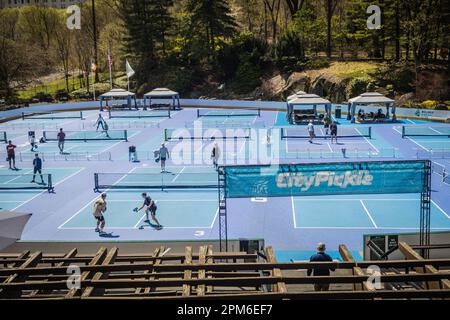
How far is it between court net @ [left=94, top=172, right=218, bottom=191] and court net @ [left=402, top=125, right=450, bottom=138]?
55.8 feet

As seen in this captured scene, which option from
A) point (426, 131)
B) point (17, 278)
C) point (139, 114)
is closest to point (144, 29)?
point (139, 114)

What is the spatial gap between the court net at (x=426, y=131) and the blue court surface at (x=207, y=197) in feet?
0.80

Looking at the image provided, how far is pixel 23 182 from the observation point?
986 inches

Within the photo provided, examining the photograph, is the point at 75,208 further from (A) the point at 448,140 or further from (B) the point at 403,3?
(B) the point at 403,3

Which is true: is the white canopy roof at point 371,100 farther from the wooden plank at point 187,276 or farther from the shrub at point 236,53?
the wooden plank at point 187,276

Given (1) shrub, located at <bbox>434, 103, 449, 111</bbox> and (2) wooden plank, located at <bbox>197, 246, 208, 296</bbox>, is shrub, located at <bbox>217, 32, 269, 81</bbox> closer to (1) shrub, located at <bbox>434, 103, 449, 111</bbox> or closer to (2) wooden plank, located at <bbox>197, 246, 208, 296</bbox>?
(1) shrub, located at <bbox>434, 103, 449, 111</bbox>

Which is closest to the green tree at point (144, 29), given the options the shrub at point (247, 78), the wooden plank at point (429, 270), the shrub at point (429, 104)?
the shrub at point (247, 78)

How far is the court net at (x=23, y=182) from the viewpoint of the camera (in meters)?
24.0

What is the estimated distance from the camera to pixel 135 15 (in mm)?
74688

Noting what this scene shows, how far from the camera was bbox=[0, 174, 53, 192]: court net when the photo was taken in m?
24.0

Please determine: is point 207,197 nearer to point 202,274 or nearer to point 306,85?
point 202,274

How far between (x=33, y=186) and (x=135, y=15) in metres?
55.1

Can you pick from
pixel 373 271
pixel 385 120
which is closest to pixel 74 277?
pixel 373 271

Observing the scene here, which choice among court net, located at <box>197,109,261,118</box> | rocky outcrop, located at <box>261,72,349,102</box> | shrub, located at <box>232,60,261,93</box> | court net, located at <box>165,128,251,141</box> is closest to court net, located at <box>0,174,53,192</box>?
court net, located at <box>165,128,251,141</box>
